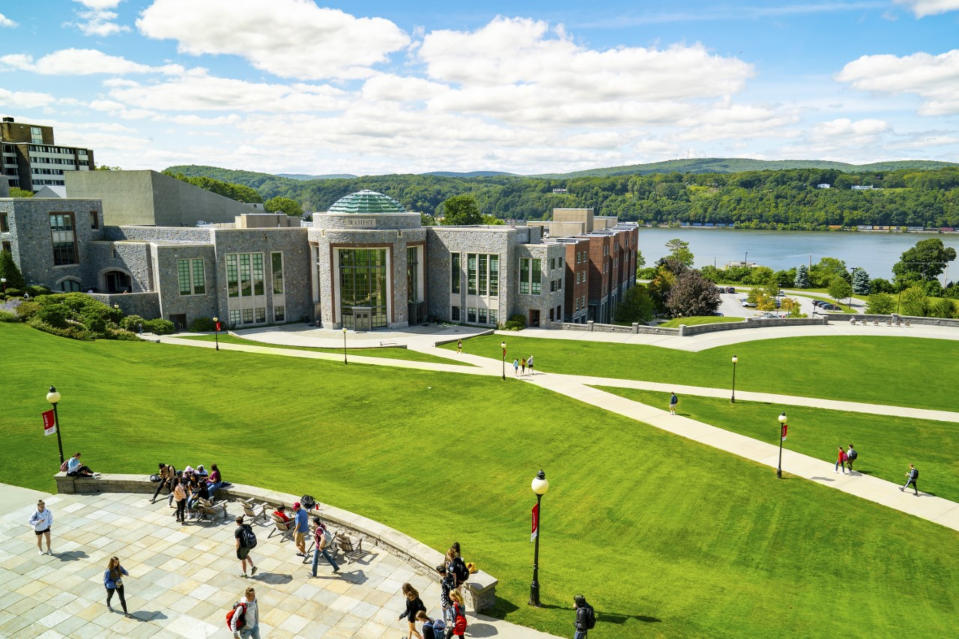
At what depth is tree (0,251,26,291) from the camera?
59.4 metres

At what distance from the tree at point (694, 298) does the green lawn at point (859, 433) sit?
4770cm

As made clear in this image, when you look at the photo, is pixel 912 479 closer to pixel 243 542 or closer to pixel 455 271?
pixel 243 542

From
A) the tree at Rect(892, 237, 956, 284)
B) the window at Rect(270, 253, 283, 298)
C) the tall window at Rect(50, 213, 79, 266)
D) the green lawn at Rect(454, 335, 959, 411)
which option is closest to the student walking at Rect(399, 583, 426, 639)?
the green lawn at Rect(454, 335, 959, 411)

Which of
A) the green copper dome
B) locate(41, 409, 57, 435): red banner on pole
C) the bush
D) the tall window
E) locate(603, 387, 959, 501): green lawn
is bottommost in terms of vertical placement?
locate(603, 387, 959, 501): green lawn

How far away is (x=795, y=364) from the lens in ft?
161

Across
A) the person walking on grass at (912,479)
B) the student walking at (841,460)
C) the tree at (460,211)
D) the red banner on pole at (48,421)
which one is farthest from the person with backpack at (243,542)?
the tree at (460,211)

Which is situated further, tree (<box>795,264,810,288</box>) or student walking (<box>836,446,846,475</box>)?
tree (<box>795,264,810,288</box>)

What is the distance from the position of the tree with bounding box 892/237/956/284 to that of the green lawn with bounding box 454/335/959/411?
77.7m

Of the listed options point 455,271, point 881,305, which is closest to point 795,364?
point 455,271

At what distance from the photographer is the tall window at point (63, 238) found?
64625 mm

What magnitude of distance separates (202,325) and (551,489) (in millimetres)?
45882

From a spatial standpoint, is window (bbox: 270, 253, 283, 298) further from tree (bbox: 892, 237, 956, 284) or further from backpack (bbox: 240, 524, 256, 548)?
tree (bbox: 892, 237, 956, 284)

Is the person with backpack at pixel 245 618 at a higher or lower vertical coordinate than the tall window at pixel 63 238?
lower

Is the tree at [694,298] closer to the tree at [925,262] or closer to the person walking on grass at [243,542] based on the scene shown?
the tree at [925,262]
